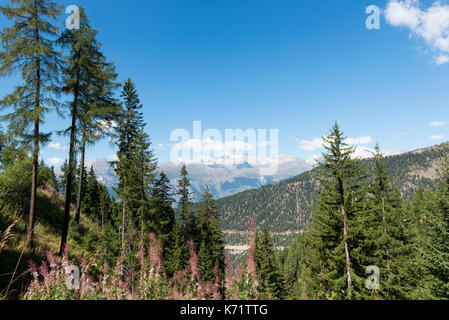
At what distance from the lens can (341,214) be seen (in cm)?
1541

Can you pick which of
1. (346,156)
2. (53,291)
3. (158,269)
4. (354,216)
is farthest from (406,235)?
(53,291)

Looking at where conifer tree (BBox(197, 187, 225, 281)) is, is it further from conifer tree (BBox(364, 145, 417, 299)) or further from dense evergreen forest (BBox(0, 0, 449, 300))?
conifer tree (BBox(364, 145, 417, 299))

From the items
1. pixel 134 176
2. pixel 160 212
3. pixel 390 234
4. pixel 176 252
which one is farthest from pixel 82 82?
pixel 390 234

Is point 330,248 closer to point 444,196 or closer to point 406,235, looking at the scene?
point 444,196

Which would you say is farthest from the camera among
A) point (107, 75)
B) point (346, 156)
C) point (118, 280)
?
point (107, 75)

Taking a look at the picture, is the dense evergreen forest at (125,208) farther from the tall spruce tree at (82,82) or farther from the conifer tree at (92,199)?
the conifer tree at (92,199)

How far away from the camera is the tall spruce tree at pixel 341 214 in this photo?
15155 millimetres

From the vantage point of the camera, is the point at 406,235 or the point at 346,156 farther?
the point at 406,235

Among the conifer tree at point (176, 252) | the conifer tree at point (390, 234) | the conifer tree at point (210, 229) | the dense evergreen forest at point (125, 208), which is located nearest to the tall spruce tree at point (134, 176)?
the dense evergreen forest at point (125, 208)

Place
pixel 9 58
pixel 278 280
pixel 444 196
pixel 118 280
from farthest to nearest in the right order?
pixel 278 280 → pixel 444 196 → pixel 9 58 → pixel 118 280
